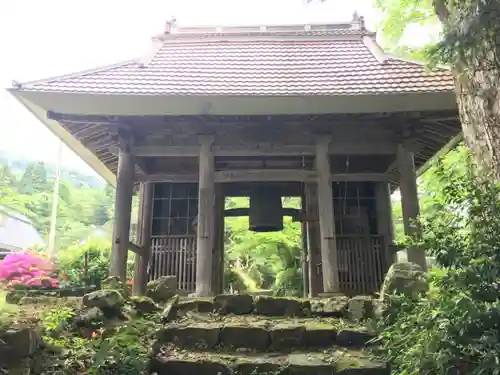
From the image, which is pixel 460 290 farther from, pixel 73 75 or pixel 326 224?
pixel 73 75

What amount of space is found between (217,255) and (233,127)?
2829mm

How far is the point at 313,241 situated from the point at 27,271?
5.45 metres

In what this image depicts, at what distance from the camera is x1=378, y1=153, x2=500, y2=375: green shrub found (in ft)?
8.82

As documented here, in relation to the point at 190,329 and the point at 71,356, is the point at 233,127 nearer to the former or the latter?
the point at 190,329

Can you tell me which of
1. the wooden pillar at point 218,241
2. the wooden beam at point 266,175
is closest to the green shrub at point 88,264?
the wooden pillar at point 218,241

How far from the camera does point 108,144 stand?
8.66 meters

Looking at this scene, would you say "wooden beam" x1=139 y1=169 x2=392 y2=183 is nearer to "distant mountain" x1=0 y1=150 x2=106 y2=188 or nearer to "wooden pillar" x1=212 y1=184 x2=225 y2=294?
"wooden pillar" x1=212 y1=184 x2=225 y2=294

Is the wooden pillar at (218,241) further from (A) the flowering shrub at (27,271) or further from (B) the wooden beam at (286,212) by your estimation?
(A) the flowering shrub at (27,271)

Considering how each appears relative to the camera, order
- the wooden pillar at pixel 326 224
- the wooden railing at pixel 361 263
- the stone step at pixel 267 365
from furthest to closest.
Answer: the wooden railing at pixel 361 263 < the wooden pillar at pixel 326 224 < the stone step at pixel 267 365

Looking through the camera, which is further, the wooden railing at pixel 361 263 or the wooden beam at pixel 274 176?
the wooden railing at pixel 361 263

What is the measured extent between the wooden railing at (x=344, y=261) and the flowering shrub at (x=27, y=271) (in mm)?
1963

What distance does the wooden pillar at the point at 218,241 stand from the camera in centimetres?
907

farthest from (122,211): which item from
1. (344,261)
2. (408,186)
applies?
(408,186)

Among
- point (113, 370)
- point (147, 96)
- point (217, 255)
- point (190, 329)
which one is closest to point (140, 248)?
point (217, 255)
